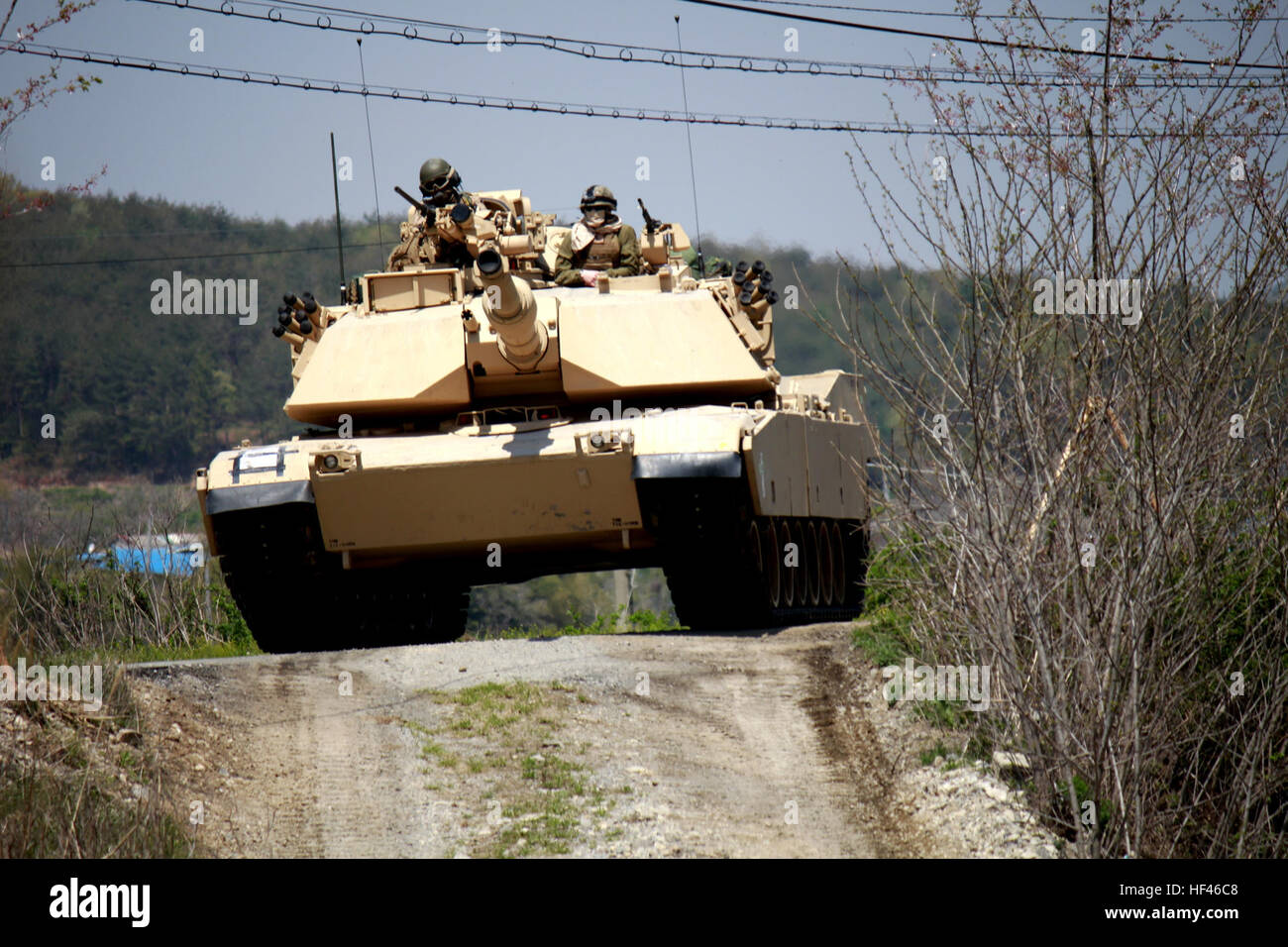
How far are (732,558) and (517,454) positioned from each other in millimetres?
2009

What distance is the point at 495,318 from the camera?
12.1 metres

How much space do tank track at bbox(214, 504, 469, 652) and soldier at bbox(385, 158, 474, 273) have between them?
2.88m

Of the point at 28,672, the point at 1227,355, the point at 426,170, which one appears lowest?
the point at 28,672

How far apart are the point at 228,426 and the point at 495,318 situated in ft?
99.7

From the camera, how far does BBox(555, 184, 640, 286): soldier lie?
15.0 metres

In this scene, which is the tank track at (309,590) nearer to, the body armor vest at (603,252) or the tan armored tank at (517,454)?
the tan armored tank at (517,454)

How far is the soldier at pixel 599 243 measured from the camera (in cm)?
1503

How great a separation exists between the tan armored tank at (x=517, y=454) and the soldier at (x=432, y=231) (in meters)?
0.36

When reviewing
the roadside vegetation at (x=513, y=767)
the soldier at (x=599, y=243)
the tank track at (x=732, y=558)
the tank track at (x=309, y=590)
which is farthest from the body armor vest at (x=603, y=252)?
the roadside vegetation at (x=513, y=767)

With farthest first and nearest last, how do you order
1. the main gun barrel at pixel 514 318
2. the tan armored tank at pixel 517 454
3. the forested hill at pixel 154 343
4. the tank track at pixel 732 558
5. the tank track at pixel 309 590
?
the forested hill at pixel 154 343
the tank track at pixel 309 590
the tank track at pixel 732 558
the tan armored tank at pixel 517 454
the main gun barrel at pixel 514 318

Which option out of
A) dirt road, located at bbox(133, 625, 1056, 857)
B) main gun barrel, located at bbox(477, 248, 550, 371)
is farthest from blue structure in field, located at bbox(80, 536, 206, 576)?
dirt road, located at bbox(133, 625, 1056, 857)

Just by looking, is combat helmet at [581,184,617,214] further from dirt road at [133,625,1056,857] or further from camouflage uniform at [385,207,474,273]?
dirt road at [133,625,1056,857]

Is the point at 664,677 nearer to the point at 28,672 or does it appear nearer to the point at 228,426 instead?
the point at 28,672
